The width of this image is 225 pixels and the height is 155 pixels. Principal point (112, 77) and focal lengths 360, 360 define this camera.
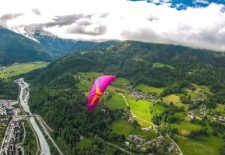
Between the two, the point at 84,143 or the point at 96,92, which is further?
the point at 84,143

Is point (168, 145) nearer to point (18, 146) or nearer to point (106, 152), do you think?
point (106, 152)

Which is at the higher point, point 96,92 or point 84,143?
point 96,92

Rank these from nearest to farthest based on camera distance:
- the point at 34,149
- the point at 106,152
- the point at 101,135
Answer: the point at 106,152 < the point at 34,149 < the point at 101,135

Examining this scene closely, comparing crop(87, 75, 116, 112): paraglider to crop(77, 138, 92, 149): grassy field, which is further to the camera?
crop(77, 138, 92, 149): grassy field

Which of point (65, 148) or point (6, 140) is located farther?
point (6, 140)

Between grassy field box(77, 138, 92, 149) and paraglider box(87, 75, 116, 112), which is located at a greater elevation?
paraglider box(87, 75, 116, 112)

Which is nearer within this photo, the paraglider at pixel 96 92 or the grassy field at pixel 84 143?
the paraglider at pixel 96 92

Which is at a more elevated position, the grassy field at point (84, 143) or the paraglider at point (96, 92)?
the paraglider at point (96, 92)

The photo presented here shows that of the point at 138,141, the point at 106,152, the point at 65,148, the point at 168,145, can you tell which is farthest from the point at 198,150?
the point at 65,148
